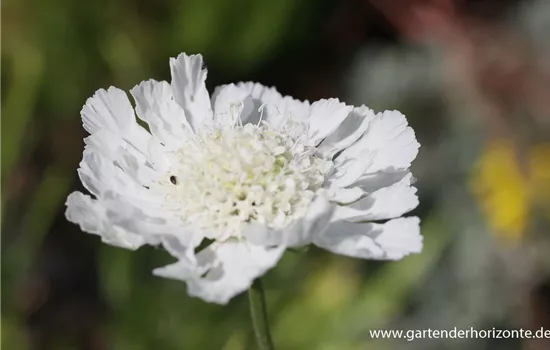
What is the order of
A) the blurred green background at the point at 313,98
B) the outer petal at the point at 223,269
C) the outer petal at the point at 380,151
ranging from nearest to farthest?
the outer petal at the point at 223,269, the outer petal at the point at 380,151, the blurred green background at the point at 313,98

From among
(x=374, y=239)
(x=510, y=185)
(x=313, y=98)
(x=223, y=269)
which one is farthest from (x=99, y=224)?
(x=313, y=98)

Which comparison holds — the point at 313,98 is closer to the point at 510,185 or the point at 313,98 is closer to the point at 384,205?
the point at 510,185

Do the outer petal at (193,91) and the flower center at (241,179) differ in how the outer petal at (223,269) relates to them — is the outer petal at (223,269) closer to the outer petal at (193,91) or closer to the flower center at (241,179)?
the flower center at (241,179)

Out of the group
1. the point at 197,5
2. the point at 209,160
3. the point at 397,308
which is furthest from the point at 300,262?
the point at 209,160

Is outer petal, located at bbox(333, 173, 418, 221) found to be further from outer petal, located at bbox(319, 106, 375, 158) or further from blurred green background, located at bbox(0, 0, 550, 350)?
blurred green background, located at bbox(0, 0, 550, 350)

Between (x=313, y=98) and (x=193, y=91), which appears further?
(x=313, y=98)

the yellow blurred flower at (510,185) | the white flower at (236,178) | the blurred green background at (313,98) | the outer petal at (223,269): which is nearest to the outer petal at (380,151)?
the white flower at (236,178)

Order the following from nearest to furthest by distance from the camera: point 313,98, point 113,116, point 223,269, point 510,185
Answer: point 223,269 < point 113,116 < point 510,185 < point 313,98
